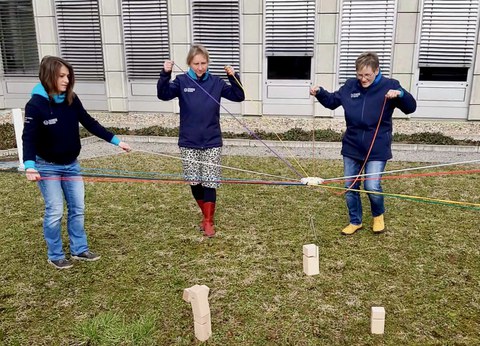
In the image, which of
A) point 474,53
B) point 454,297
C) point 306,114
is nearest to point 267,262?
point 454,297

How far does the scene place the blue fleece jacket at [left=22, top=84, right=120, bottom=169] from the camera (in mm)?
3883

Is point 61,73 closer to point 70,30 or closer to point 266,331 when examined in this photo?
point 266,331

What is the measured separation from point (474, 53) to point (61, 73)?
32.2 feet

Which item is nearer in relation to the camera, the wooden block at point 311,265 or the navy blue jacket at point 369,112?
the wooden block at point 311,265

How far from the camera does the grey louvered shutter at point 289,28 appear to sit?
35.9ft

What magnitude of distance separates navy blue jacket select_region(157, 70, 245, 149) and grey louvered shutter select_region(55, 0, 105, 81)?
27.2 ft

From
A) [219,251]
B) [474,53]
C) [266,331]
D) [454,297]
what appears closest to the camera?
[266,331]

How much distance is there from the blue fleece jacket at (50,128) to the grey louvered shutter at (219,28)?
25.4ft

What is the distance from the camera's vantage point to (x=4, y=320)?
3.57 metres

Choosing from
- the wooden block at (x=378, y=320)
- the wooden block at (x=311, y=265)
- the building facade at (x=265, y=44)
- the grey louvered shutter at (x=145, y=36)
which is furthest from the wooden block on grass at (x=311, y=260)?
the grey louvered shutter at (x=145, y=36)

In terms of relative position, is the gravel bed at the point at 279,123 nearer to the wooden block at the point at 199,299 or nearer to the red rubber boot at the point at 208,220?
the red rubber boot at the point at 208,220

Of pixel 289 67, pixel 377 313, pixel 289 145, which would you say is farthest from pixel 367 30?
pixel 377 313

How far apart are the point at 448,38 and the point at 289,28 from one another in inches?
146

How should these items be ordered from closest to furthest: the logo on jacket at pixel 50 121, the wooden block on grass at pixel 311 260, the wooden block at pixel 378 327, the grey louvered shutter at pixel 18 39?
the wooden block at pixel 378 327
the logo on jacket at pixel 50 121
the wooden block on grass at pixel 311 260
the grey louvered shutter at pixel 18 39
